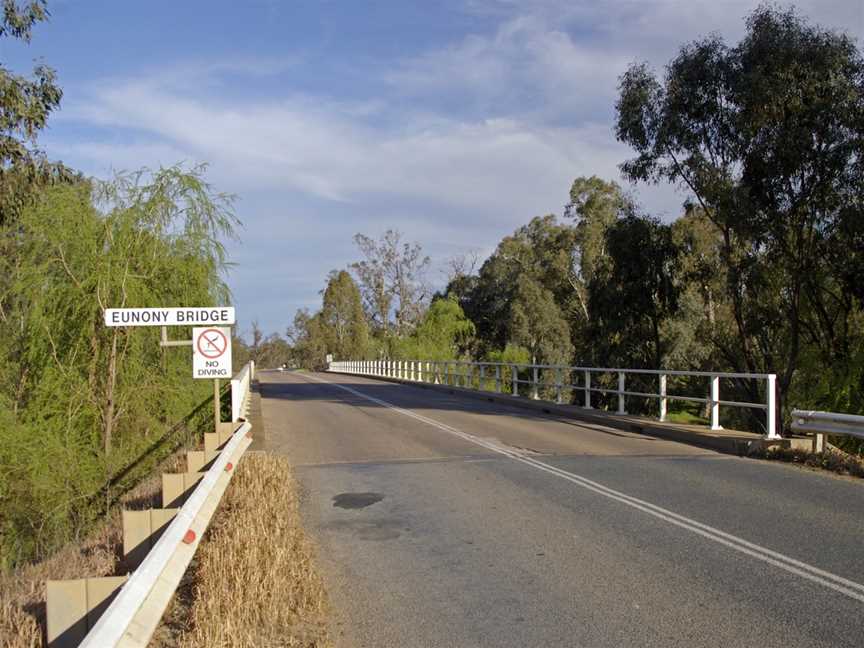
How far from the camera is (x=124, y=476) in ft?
41.8

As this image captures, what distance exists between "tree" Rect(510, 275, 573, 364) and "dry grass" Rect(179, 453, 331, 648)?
46815mm

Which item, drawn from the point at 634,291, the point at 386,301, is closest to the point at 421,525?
the point at 634,291

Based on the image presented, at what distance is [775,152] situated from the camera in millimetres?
24219

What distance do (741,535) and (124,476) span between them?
9239 millimetres

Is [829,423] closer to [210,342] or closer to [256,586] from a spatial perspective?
[210,342]

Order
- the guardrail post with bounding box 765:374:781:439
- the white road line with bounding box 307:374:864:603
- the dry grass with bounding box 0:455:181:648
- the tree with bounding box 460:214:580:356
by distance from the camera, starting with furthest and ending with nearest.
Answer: the tree with bounding box 460:214:580:356 → the guardrail post with bounding box 765:374:781:439 → the white road line with bounding box 307:374:864:603 → the dry grass with bounding box 0:455:181:648

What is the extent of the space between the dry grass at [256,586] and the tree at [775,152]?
67.8 feet

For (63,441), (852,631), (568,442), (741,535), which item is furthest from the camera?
(568,442)

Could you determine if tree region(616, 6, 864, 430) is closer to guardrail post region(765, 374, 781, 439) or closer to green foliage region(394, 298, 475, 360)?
guardrail post region(765, 374, 781, 439)

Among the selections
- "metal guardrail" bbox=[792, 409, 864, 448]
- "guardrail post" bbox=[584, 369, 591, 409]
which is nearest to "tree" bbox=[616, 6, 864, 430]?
"guardrail post" bbox=[584, 369, 591, 409]

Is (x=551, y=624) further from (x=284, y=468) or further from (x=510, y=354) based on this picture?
(x=510, y=354)

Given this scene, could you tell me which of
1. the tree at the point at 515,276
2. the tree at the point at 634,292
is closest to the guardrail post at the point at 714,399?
the tree at the point at 634,292

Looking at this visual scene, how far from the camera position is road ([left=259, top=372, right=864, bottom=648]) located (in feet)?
17.9

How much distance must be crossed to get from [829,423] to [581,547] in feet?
23.1
